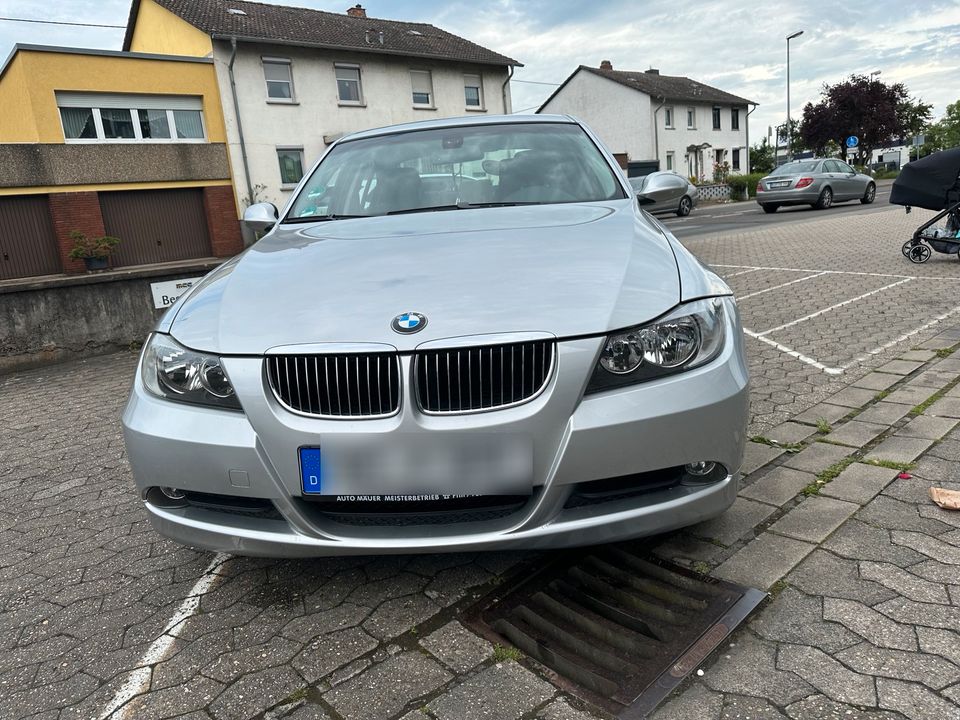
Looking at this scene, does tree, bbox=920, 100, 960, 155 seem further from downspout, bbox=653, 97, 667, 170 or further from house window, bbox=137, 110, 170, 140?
house window, bbox=137, 110, 170, 140

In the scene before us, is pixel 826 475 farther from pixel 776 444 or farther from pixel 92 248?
pixel 92 248

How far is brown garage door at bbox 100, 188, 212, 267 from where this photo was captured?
22359 mm

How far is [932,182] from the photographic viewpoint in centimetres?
859

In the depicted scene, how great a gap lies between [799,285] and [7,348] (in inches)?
355

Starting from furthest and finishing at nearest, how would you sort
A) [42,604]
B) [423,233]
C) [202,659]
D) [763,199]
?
[763,199]
[423,233]
[42,604]
[202,659]

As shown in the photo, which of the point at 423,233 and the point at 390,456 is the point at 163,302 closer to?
the point at 423,233

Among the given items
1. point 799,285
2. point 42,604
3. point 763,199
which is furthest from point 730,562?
point 763,199

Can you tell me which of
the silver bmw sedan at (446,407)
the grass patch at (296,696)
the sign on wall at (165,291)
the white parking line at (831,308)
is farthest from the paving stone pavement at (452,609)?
the sign on wall at (165,291)

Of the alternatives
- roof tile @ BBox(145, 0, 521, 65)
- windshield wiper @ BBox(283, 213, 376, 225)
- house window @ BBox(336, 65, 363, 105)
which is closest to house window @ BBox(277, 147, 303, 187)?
house window @ BBox(336, 65, 363, 105)

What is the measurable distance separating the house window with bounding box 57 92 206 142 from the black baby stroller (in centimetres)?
2164

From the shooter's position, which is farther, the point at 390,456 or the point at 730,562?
the point at 730,562

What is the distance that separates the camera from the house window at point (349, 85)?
88.1ft

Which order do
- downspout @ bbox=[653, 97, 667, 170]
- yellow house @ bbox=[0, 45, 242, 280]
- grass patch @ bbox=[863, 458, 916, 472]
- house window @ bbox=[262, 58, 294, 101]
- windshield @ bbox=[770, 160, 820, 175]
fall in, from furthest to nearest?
1. downspout @ bbox=[653, 97, 667, 170]
2. house window @ bbox=[262, 58, 294, 101]
3. windshield @ bbox=[770, 160, 820, 175]
4. yellow house @ bbox=[0, 45, 242, 280]
5. grass patch @ bbox=[863, 458, 916, 472]

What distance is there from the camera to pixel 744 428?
2240 mm
